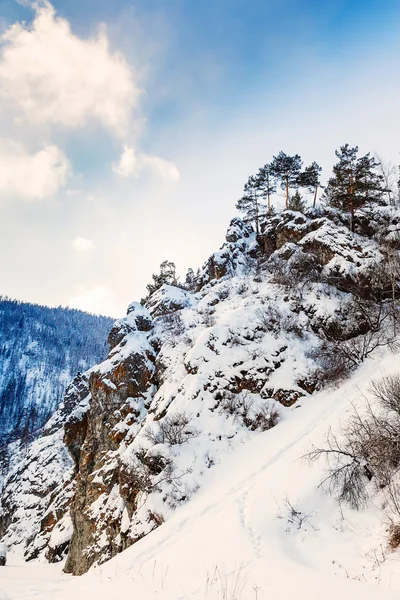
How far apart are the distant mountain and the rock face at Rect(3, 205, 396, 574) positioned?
91276 mm

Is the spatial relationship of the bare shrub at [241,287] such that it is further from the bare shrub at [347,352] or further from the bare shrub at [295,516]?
the bare shrub at [295,516]

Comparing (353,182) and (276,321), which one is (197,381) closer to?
(276,321)

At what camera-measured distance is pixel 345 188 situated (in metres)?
28.1

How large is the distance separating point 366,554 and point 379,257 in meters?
19.5

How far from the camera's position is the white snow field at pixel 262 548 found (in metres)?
5.37

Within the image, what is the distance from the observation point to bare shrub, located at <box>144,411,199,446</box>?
1450 cm

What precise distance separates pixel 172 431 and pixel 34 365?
578 feet

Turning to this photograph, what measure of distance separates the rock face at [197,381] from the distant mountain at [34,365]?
299 feet

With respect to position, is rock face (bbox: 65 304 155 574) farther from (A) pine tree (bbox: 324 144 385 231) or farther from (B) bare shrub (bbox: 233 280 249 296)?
(A) pine tree (bbox: 324 144 385 231)

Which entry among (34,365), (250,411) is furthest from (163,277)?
(34,365)

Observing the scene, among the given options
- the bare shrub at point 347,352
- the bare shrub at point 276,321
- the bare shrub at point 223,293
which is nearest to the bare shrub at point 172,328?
the bare shrub at point 223,293

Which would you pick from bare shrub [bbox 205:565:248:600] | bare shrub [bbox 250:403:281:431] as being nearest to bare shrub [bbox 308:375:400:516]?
Answer: bare shrub [bbox 205:565:248:600]

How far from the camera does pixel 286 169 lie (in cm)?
3631

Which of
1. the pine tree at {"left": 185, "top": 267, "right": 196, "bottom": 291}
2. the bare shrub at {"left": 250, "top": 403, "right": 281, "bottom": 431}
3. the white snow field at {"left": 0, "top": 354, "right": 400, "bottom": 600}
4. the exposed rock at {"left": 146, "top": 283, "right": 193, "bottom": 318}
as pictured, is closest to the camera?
the white snow field at {"left": 0, "top": 354, "right": 400, "bottom": 600}
